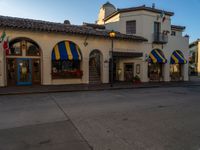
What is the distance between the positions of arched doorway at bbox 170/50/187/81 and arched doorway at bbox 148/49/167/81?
186cm

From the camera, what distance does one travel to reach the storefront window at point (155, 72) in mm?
20891

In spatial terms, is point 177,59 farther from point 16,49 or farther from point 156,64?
point 16,49

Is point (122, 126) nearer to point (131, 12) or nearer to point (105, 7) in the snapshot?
point (131, 12)

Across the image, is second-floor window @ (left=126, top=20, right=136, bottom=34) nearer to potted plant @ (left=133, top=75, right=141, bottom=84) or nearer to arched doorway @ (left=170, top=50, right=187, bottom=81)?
potted plant @ (left=133, top=75, right=141, bottom=84)

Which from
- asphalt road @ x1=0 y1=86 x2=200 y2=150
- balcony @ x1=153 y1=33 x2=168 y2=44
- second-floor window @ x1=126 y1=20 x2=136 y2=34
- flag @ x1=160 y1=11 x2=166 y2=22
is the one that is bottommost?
asphalt road @ x1=0 y1=86 x2=200 y2=150

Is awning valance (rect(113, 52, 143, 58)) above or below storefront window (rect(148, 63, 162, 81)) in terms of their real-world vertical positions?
above

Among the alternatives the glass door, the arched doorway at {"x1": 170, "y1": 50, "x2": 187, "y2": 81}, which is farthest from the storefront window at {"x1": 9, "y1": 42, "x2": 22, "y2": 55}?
the arched doorway at {"x1": 170, "y1": 50, "x2": 187, "y2": 81}

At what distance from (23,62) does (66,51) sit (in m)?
4.21

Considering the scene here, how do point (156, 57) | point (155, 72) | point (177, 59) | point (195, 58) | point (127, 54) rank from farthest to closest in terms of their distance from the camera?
point (195, 58)
point (177, 59)
point (155, 72)
point (156, 57)
point (127, 54)

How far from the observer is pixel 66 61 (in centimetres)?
1714

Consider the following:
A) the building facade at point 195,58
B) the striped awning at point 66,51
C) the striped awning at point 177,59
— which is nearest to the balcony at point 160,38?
the striped awning at point 177,59

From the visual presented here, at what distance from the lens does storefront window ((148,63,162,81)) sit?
822 inches

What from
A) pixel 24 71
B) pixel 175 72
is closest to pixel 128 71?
pixel 175 72

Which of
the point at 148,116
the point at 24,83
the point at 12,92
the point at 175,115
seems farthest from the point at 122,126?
the point at 24,83
